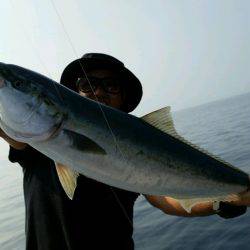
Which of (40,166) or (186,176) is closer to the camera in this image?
(186,176)

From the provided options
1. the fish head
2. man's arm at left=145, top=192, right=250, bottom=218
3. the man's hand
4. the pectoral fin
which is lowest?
man's arm at left=145, top=192, right=250, bottom=218

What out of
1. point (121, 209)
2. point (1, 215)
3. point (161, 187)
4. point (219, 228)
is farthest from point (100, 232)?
point (1, 215)

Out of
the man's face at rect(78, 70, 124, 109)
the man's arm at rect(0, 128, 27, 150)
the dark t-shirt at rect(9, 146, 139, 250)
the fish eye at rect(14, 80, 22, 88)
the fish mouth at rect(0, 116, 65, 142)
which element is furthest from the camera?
the man's face at rect(78, 70, 124, 109)

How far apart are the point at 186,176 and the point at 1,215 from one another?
23.8 m

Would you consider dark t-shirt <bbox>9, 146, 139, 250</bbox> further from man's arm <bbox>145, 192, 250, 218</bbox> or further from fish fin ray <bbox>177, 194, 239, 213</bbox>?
fish fin ray <bbox>177, 194, 239, 213</bbox>

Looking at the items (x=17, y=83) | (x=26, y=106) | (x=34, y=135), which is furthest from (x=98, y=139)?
(x=17, y=83)

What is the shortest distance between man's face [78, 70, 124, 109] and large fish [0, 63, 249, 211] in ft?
4.06

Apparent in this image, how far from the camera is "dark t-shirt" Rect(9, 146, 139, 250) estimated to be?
13.8ft

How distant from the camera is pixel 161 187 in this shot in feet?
11.7

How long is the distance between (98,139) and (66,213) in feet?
3.96

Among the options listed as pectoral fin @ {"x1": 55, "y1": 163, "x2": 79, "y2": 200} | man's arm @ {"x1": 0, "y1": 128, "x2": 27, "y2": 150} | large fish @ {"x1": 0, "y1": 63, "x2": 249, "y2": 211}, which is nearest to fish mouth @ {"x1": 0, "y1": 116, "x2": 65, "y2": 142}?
large fish @ {"x1": 0, "y1": 63, "x2": 249, "y2": 211}

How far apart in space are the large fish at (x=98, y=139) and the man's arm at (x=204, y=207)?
65cm

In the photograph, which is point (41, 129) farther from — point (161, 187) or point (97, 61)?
point (97, 61)

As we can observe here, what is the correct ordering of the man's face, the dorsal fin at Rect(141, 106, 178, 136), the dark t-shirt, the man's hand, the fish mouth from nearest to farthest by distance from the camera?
the fish mouth
the dorsal fin at Rect(141, 106, 178, 136)
the man's hand
the dark t-shirt
the man's face
